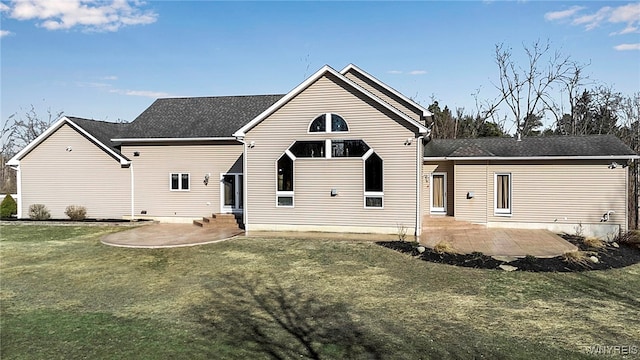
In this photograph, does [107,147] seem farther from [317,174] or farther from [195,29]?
[317,174]

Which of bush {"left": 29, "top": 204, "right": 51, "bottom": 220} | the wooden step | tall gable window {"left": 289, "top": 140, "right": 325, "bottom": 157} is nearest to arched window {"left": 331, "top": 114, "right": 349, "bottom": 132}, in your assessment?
tall gable window {"left": 289, "top": 140, "right": 325, "bottom": 157}

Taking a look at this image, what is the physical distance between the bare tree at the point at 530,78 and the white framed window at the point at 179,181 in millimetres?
27634

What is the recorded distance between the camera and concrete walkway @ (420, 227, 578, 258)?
12359 mm

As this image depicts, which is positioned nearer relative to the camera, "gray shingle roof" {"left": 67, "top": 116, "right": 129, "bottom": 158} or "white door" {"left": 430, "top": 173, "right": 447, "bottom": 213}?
"white door" {"left": 430, "top": 173, "right": 447, "bottom": 213}

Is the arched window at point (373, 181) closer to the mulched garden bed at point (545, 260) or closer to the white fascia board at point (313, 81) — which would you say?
the white fascia board at point (313, 81)

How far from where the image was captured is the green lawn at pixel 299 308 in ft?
20.0

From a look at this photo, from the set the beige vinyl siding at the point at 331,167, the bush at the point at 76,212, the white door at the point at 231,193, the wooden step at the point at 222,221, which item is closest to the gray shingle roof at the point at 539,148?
the beige vinyl siding at the point at 331,167

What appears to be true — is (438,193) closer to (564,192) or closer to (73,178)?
(564,192)

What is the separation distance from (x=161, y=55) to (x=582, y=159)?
72.6 ft

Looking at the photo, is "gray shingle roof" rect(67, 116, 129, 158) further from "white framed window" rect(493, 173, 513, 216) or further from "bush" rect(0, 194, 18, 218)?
"white framed window" rect(493, 173, 513, 216)

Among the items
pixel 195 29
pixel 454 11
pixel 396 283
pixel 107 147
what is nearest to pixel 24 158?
pixel 107 147

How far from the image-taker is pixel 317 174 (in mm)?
15742

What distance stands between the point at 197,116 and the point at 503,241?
1555 centimetres

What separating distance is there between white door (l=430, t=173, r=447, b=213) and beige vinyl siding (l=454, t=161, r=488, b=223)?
0.83 meters
